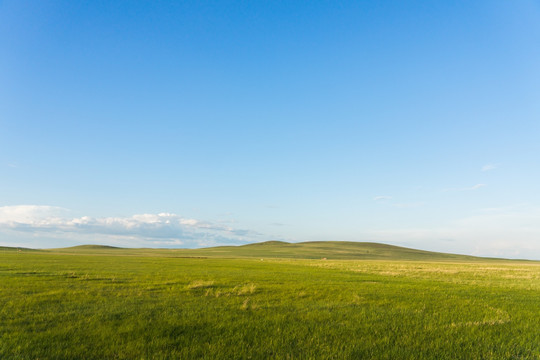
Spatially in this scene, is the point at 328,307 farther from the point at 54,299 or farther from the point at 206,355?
Result: the point at 54,299

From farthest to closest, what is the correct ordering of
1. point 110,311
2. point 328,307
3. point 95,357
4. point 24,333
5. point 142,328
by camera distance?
point 328,307
point 110,311
point 142,328
point 24,333
point 95,357

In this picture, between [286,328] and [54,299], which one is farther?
[54,299]

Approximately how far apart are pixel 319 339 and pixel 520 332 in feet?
23.2

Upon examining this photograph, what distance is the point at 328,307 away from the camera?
46.2ft

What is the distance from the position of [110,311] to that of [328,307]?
870 centimetres

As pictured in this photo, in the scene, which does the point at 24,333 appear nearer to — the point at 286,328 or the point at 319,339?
the point at 286,328

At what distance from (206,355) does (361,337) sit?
4.57m

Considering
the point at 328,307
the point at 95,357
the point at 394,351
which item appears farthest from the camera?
the point at 328,307

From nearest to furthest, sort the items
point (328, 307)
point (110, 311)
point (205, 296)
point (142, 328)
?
point (142, 328) < point (110, 311) < point (328, 307) < point (205, 296)

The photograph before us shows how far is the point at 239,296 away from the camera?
16625 mm

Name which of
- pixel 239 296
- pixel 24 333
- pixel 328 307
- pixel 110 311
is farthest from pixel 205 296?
pixel 24 333

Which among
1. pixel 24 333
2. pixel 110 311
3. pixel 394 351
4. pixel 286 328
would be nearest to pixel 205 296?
pixel 110 311

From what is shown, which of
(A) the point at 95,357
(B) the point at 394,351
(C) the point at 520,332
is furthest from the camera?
(C) the point at 520,332

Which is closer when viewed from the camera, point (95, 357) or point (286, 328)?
point (95, 357)
